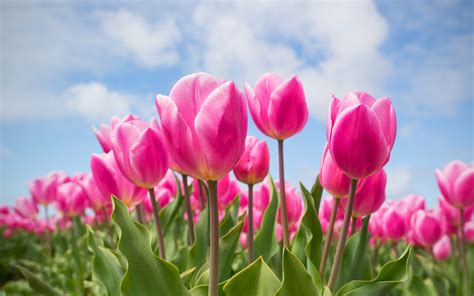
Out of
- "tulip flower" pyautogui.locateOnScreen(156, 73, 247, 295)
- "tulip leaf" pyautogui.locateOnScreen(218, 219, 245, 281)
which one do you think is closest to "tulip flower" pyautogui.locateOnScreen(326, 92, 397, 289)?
"tulip flower" pyautogui.locateOnScreen(156, 73, 247, 295)

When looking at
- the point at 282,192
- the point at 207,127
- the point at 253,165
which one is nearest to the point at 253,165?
the point at 253,165

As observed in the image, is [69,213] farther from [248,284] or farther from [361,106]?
[361,106]

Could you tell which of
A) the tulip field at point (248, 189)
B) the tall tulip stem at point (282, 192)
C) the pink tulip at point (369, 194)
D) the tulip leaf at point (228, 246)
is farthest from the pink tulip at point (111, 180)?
the pink tulip at point (369, 194)

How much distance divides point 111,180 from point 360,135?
2.32 ft

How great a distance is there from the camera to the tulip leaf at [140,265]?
99cm

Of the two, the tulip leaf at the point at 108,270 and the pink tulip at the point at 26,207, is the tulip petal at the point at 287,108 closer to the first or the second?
the tulip leaf at the point at 108,270

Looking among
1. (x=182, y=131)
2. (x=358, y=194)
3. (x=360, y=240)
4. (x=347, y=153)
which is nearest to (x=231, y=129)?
(x=182, y=131)

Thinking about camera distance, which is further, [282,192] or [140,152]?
[282,192]

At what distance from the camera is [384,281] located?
3.63 feet

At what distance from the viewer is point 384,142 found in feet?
3.26

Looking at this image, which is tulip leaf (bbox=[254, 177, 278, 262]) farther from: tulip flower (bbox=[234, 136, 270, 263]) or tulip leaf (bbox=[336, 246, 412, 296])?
tulip leaf (bbox=[336, 246, 412, 296])

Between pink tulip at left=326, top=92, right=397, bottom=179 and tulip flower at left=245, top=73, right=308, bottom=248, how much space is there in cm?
23

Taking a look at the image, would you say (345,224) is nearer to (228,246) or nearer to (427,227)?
(228,246)

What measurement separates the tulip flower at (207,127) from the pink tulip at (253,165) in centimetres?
55
